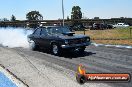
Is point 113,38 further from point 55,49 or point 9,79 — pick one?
point 9,79

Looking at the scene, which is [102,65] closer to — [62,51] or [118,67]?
[118,67]

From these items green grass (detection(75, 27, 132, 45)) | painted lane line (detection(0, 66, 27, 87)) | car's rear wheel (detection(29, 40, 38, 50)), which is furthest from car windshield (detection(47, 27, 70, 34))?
green grass (detection(75, 27, 132, 45))

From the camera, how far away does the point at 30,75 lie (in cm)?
974

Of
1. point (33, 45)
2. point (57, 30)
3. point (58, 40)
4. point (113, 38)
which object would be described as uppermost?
point (57, 30)

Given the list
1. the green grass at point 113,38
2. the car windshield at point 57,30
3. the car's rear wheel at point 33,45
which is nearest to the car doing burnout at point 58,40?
the car windshield at point 57,30

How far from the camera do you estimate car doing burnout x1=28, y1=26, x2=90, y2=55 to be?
14820 mm

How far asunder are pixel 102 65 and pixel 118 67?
0.82 metres

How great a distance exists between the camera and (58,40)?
15.1 metres

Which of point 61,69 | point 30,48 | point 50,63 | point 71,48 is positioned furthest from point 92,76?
point 30,48

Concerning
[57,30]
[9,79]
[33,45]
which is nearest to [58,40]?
[57,30]

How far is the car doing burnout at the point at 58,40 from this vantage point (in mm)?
14820

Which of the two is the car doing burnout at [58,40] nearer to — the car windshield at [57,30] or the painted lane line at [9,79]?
the car windshield at [57,30]

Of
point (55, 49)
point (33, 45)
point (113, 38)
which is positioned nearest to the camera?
point (55, 49)

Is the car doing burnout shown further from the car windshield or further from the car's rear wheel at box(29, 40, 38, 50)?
the car's rear wheel at box(29, 40, 38, 50)
